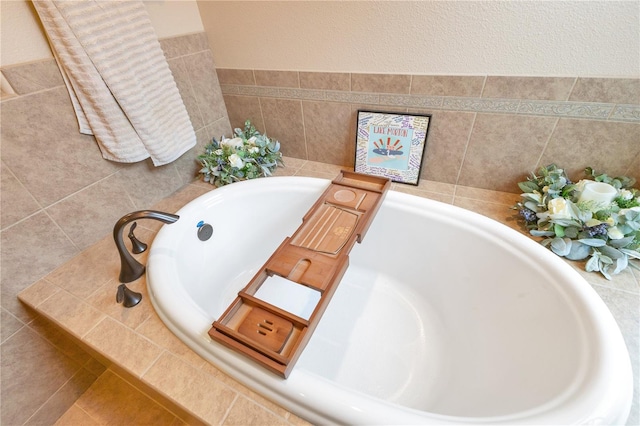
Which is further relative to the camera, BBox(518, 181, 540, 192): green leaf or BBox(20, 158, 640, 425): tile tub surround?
BBox(518, 181, 540, 192): green leaf

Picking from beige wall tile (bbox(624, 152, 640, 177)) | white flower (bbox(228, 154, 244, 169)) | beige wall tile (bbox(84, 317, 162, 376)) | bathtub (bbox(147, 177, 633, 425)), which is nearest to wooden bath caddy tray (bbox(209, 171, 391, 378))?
bathtub (bbox(147, 177, 633, 425))

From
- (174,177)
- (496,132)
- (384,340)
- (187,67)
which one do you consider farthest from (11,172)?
(496,132)

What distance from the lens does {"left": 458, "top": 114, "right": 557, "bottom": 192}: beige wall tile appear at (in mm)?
954

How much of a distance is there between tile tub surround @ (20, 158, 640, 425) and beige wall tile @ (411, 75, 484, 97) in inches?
17.4

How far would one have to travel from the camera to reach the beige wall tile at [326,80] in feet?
3.72

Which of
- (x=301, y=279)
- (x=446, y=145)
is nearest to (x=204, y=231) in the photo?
(x=301, y=279)

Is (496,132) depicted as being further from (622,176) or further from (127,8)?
(127,8)

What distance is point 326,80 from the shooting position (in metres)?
1.17

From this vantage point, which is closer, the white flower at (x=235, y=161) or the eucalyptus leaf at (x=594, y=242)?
the eucalyptus leaf at (x=594, y=242)

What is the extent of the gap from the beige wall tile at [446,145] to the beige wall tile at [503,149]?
0.03 metres

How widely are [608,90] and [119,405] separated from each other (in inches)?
81.8

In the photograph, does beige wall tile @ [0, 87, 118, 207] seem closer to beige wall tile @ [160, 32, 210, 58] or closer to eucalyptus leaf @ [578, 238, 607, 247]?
beige wall tile @ [160, 32, 210, 58]

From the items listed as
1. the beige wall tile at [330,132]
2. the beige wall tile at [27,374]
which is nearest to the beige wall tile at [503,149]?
the beige wall tile at [330,132]

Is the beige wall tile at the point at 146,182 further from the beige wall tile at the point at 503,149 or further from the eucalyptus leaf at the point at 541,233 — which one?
the eucalyptus leaf at the point at 541,233
